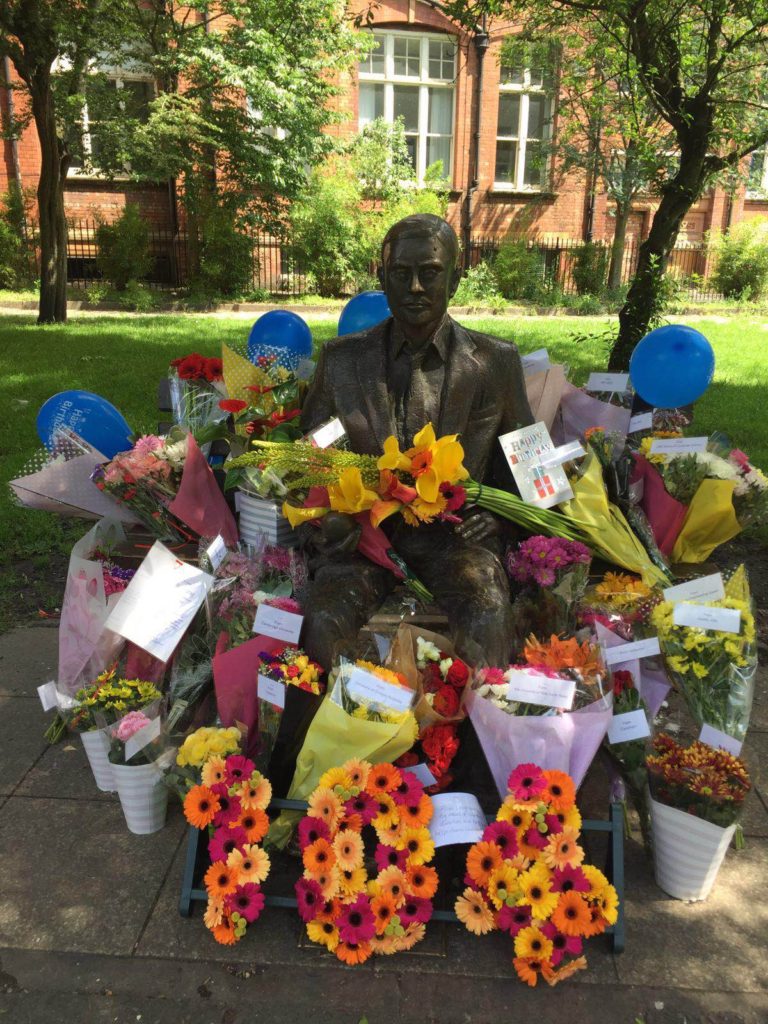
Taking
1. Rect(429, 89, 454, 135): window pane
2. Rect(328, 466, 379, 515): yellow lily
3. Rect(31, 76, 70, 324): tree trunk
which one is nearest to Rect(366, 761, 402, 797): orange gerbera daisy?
Result: Rect(328, 466, 379, 515): yellow lily

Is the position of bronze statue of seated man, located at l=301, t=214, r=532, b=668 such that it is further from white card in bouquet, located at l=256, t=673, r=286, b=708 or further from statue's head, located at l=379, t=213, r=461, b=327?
white card in bouquet, located at l=256, t=673, r=286, b=708

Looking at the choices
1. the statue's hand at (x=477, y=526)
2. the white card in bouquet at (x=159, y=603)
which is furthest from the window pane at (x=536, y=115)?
the white card in bouquet at (x=159, y=603)

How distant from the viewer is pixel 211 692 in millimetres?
2938

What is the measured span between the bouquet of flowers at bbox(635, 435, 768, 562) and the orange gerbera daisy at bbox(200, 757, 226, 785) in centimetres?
229

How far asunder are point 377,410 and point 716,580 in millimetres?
1309

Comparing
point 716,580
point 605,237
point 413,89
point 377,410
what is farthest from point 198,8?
point 716,580

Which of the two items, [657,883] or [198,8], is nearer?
[657,883]

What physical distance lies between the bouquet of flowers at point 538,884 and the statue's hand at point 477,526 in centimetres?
103

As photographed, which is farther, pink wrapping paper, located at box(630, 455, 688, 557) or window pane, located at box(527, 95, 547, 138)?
window pane, located at box(527, 95, 547, 138)

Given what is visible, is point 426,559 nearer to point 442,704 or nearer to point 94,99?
point 442,704

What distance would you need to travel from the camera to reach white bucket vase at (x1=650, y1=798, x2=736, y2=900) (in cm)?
217

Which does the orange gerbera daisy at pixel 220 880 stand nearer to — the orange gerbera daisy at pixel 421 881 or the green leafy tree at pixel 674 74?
the orange gerbera daisy at pixel 421 881

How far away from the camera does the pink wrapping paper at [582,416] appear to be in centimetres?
395

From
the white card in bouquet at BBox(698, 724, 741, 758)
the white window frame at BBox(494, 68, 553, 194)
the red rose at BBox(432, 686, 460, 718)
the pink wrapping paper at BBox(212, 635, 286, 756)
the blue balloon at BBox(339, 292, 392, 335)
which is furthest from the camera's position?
the white window frame at BBox(494, 68, 553, 194)
